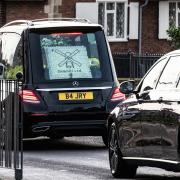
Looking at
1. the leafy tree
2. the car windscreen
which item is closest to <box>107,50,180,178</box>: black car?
the car windscreen

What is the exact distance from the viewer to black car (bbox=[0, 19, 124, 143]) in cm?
1892

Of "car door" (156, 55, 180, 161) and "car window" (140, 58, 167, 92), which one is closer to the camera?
"car door" (156, 55, 180, 161)

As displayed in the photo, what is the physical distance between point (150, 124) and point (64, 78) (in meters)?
6.50

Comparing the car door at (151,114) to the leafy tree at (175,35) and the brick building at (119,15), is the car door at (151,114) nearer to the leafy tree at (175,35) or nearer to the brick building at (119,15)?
the leafy tree at (175,35)

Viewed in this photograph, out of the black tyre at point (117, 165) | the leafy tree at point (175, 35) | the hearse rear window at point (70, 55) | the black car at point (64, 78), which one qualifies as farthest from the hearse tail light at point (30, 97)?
the leafy tree at point (175, 35)

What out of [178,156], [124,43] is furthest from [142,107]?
[124,43]

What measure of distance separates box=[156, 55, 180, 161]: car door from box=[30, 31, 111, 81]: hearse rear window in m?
6.45

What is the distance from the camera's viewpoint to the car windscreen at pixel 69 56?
19.3 m

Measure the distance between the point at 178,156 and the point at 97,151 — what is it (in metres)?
6.76

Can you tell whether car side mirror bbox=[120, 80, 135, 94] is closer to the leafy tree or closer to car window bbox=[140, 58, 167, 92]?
car window bbox=[140, 58, 167, 92]

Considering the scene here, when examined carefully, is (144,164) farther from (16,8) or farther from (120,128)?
(16,8)

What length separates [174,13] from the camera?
4522 cm

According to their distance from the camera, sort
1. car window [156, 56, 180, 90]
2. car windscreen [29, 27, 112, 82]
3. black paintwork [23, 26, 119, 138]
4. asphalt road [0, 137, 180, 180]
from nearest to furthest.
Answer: car window [156, 56, 180, 90], asphalt road [0, 137, 180, 180], black paintwork [23, 26, 119, 138], car windscreen [29, 27, 112, 82]

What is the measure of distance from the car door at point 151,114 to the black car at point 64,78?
17.7ft
